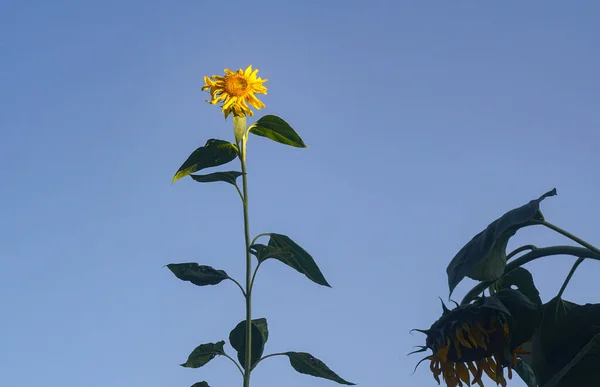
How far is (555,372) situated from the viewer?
2.60 metres

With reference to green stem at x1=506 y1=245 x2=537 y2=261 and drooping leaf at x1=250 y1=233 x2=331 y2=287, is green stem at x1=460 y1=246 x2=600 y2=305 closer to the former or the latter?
green stem at x1=506 y1=245 x2=537 y2=261

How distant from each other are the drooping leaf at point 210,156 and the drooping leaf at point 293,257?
42cm

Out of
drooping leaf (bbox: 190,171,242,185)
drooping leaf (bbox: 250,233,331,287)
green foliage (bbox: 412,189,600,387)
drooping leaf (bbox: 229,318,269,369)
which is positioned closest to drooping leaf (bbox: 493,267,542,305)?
green foliage (bbox: 412,189,600,387)

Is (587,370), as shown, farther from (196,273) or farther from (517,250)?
(196,273)

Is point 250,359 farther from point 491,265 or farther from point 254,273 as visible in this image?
point 491,265

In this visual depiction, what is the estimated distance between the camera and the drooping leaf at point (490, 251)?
7.73 ft

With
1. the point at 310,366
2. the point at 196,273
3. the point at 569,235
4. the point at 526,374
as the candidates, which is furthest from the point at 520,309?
the point at 196,273

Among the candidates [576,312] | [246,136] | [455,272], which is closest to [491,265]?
[455,272]

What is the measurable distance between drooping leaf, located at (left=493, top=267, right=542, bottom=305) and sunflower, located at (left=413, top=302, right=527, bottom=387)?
31 centimetres

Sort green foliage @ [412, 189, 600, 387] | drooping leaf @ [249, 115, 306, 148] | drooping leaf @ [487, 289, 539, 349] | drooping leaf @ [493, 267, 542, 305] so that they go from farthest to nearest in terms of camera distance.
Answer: drooping leaf @ [249, 115, 306, 148] → drooping leaf @ [493, 267, 542, 305] → drooping leaf @ [487, 289, 539, 349] → green foliage @ [412, 189, 600, 387]

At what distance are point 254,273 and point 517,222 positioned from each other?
3.60 feet

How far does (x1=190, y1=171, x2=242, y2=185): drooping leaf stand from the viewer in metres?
3.21

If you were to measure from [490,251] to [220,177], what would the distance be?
1203mm

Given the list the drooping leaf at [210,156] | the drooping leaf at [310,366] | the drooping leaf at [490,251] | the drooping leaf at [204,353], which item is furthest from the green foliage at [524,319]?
the drooping leaf at [210,156]
